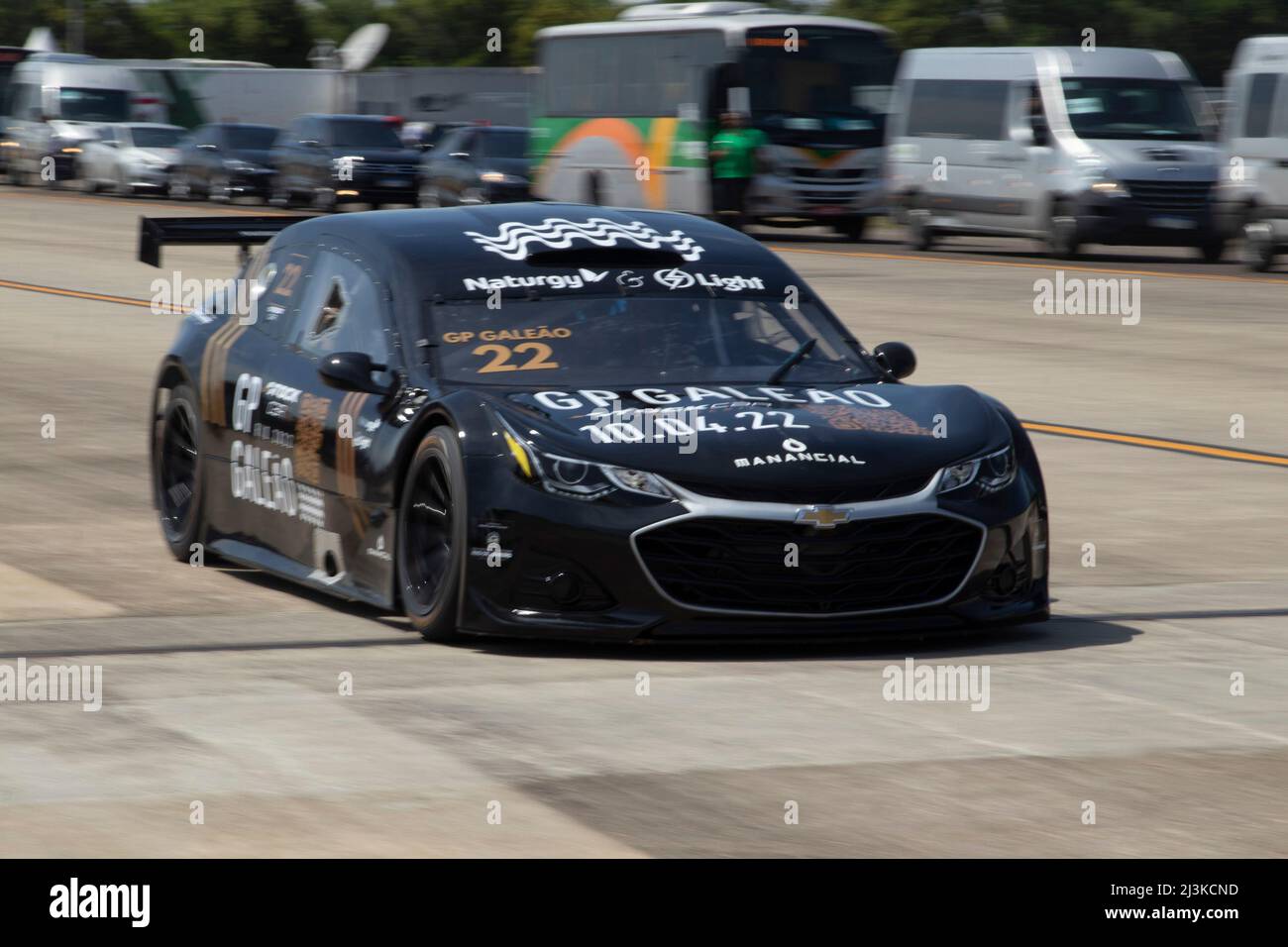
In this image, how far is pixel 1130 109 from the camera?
29.7 meters

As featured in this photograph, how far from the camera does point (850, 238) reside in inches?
1439

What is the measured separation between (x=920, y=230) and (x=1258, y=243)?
6.28 m

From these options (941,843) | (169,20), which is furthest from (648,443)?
(169,20)

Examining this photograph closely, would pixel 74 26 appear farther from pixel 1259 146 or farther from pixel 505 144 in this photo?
pixel 1259 146

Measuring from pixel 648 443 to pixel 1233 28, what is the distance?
294ft

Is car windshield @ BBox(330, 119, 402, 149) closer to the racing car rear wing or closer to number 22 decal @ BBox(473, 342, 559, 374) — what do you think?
the racing car rear wing

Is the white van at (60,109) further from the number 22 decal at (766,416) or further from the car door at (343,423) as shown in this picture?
the number 22 decal at (766,416)

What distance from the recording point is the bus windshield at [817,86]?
118ft

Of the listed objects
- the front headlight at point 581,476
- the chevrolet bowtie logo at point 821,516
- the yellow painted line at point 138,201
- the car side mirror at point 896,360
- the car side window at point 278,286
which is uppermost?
the car side window at point 278,286

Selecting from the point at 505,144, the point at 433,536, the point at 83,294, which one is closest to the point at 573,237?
the point at 433,536

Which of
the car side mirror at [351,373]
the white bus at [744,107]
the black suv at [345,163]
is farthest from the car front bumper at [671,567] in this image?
the black suv at [345,163]

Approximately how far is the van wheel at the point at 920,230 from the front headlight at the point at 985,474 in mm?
24190

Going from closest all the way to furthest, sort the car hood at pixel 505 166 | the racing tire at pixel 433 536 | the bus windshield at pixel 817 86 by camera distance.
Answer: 1. the racing tire at pixel 433 536
2. the bus windshield at pixel 817 86
3. the car hood at pixel 505 166

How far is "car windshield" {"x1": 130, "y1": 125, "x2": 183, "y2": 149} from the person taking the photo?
160 ft
